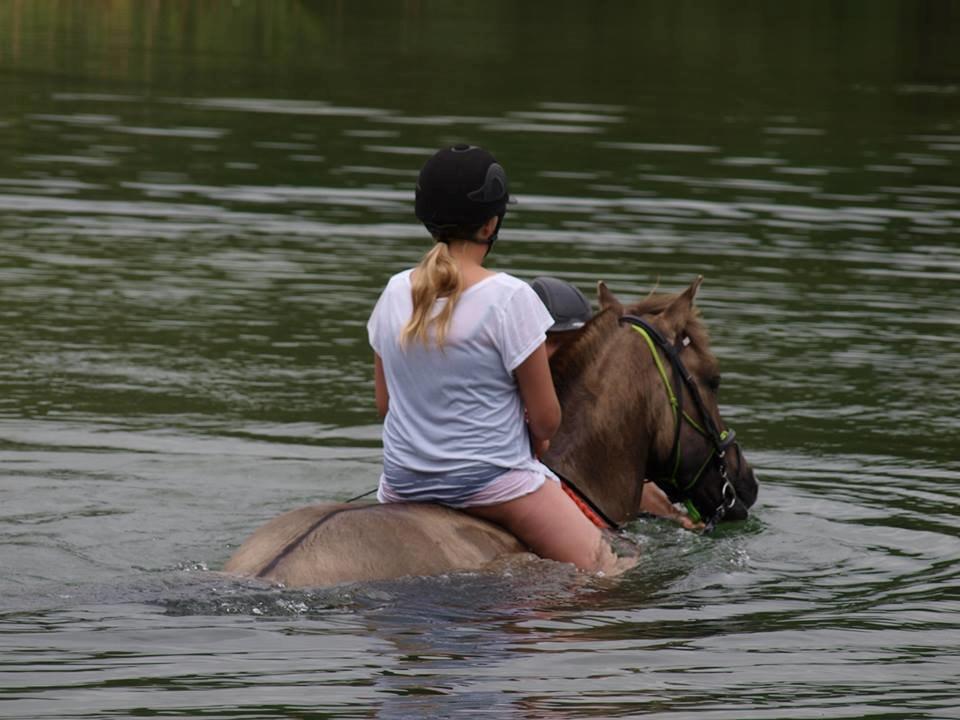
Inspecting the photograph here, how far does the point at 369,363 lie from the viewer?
13.8 m

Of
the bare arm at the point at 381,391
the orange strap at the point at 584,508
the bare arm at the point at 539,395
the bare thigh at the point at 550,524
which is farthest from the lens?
the orange strap at the point at 584,508

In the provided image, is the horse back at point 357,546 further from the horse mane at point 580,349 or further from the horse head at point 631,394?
the horse mane at point 580,349

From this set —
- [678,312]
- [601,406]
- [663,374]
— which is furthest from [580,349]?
[678,312]

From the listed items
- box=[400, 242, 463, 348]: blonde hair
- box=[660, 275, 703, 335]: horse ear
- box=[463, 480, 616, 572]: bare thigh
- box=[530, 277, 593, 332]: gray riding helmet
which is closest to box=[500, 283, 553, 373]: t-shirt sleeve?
box=[400, 242, 463, 348]: blonde hair

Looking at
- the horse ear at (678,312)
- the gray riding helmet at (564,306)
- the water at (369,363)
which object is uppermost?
the horse ear at (678,312)

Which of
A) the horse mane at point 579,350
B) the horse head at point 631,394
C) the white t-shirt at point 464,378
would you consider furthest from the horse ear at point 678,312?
Result: the white t-shirt at point 464,378

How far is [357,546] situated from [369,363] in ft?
22.7

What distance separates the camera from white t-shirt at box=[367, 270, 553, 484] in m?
7.01

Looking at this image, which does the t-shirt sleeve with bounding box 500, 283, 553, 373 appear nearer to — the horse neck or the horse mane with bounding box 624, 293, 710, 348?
the horse neck

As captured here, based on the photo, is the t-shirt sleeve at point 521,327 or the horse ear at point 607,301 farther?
the horse ear at point 607,301

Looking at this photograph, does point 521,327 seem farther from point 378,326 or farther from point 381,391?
point 381,391

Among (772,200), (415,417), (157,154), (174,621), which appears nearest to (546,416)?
(415,417)

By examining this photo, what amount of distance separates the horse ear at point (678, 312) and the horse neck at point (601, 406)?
21 cm

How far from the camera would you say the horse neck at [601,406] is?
8.22 meters
